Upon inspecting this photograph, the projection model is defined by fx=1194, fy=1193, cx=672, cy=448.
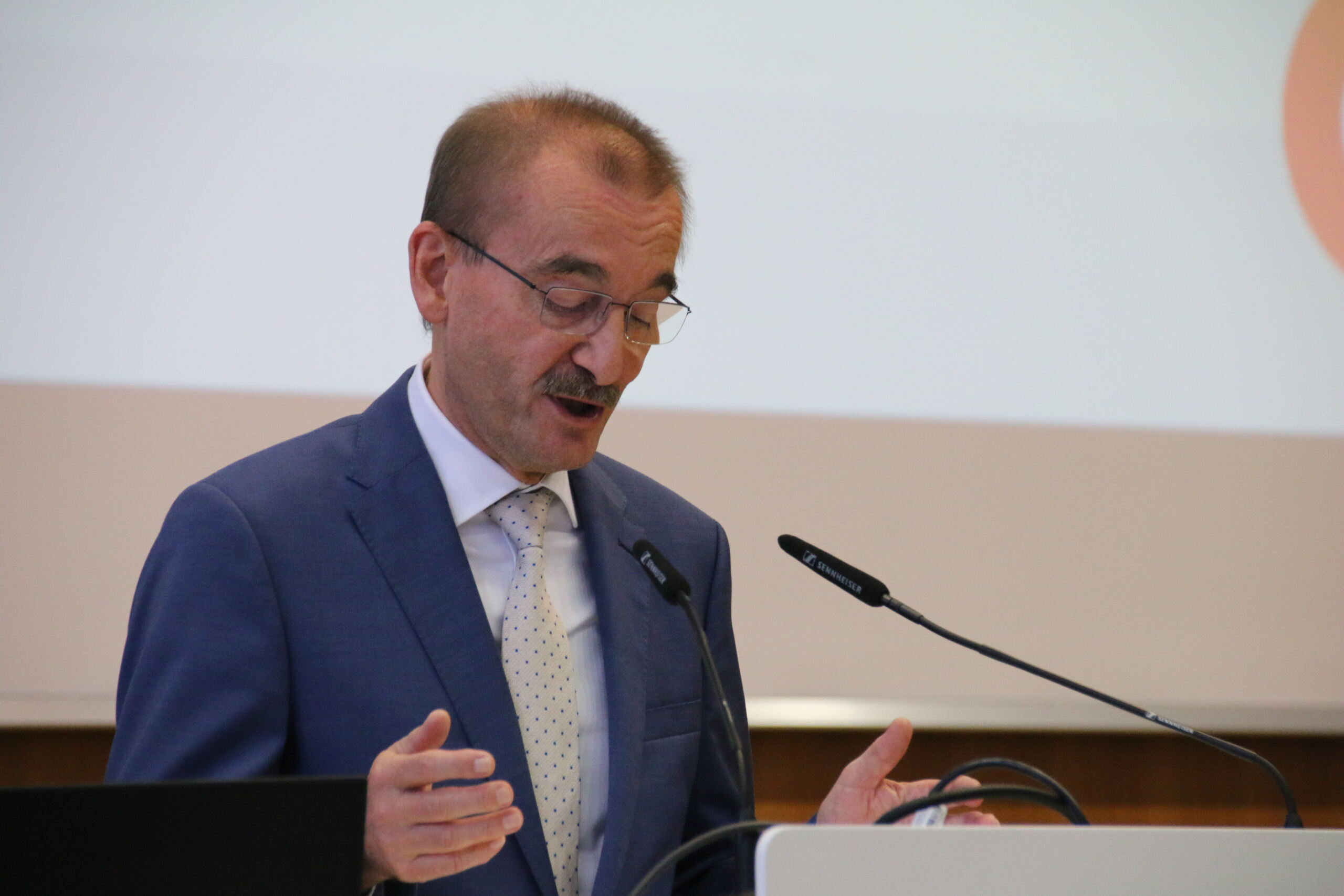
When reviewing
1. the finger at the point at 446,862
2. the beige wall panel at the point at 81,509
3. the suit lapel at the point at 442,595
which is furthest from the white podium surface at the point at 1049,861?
the beige wall panel at the point at 81,509

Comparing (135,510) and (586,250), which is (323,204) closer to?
(135,510)

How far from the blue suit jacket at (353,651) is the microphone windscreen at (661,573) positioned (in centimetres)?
28

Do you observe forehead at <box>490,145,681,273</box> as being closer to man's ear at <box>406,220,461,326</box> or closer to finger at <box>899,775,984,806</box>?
man's ear at <box>406,220,461,326</box>

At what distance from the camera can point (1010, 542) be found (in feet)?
9.15

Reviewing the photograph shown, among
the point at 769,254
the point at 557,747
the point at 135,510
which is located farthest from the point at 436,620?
the point at 769,254

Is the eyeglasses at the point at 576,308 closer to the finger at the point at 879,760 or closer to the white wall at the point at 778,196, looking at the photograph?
the finger at the point at 879,760

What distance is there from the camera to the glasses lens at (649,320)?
64.3 inches

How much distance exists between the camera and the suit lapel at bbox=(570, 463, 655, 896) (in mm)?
1505

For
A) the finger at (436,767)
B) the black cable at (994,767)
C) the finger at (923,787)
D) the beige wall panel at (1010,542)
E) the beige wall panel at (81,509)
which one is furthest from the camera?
the beige wall panel at (1010,542)

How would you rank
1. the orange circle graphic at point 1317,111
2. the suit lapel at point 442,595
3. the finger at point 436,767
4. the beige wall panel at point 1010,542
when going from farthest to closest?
the orange circle graphic at point 1317,111
the beige wall panel at point 1010,542
the suit lapel at point 442,595
the finger at point 436,767

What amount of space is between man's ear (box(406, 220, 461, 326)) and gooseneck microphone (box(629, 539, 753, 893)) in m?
0.55

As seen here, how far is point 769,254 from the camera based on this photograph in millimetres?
2713

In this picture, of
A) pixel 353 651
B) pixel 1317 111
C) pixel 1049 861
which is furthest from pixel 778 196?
pixel 1049 861

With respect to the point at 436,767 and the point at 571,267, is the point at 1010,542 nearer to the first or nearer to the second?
the point at 571,267
